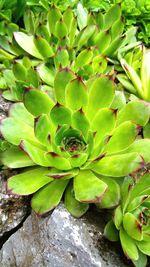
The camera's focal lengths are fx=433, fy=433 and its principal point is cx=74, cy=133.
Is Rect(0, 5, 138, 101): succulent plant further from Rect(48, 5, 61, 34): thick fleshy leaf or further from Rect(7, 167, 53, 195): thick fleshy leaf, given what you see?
Rect(7, 167, 53, 195): thick fleshy leaf

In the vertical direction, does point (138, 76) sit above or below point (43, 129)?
below

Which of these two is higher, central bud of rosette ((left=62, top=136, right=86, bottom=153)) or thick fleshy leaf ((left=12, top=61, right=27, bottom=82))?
thick fleshy leaf ((left=12, top=61, right=27, bottom=82))

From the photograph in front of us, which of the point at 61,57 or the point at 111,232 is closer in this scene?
the point at 111,232

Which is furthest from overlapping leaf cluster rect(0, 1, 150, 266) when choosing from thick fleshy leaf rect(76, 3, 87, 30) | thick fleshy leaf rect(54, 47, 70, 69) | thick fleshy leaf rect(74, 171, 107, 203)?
thick fleshy leaf rect(76, 3, 87, 30)

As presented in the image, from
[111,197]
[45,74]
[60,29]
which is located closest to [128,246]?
[111,197]

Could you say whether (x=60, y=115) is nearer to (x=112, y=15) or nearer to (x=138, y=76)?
(x=138, y=76)

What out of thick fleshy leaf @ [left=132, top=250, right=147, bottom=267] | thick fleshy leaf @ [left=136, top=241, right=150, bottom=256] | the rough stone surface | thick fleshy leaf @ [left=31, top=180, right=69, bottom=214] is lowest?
the rough stone surface

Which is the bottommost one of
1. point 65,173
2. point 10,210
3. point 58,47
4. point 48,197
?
point 10,210

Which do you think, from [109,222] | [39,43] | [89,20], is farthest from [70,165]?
[89,20]
